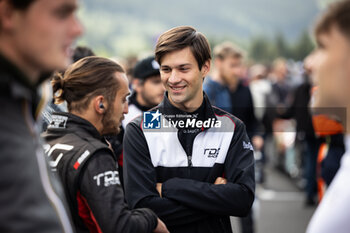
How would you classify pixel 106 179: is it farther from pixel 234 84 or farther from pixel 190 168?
pixel 234 84

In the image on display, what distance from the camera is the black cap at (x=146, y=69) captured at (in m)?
3.50

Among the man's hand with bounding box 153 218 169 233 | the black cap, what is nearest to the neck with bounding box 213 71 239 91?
the black cap

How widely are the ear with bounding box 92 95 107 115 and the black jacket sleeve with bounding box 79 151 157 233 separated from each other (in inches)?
12.9

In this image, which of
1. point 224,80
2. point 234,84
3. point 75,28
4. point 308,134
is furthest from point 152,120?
point 308,134

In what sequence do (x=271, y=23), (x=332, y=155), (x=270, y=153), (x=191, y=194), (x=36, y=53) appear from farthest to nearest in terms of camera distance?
1. (x=271, y=23)
2. (x=270, y=153)
3. (x=332, y=155)
4. (x=191, y=194)
5. (x=36, y=53)

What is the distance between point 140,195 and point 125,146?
279 millimetres

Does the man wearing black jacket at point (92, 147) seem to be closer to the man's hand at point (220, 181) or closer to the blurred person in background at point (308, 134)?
the man's hand at point (220, 181)

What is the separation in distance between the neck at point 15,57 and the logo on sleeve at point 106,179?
687mm

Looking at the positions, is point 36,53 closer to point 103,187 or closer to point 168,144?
point 103,187

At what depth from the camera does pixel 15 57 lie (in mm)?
1231

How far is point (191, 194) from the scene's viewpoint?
6.96 ft

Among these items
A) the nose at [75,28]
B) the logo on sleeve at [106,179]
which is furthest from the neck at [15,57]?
the logo on sleeve at [106,179]

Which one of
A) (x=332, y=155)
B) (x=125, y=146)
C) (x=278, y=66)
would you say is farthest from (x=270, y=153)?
(x=125, y=146)

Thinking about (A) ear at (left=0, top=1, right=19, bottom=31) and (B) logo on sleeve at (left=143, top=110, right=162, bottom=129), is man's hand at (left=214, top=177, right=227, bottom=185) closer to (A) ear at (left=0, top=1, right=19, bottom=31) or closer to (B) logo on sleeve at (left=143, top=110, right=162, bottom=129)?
(B) logo on sleeve at (left=143, top=110, right=162, bottom=129)
